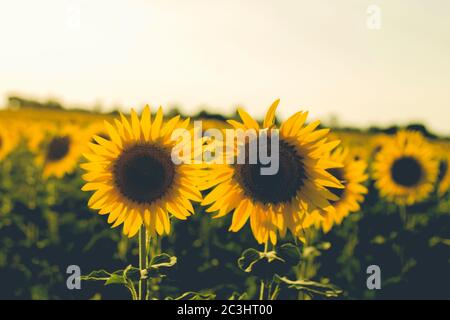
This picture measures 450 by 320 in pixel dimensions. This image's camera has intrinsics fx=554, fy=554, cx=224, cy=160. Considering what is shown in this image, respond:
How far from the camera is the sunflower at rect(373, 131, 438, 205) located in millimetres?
6922

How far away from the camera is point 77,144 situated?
783 cm

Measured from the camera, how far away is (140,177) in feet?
9.87

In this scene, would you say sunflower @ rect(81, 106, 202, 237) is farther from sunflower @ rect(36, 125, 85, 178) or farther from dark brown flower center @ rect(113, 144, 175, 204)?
sunflower @ rect(36, 125, 85, 178)

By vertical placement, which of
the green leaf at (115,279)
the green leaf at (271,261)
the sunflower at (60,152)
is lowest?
the green leaf at (115,279)

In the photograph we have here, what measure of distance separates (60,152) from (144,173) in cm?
530

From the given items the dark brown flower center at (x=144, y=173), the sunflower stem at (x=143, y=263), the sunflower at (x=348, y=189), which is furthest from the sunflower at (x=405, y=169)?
the sunflower stem at (x=143, y=263)

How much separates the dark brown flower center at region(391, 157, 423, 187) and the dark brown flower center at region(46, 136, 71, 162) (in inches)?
177

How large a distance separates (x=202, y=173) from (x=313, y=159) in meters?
0.59

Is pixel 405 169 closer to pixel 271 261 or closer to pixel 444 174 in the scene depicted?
pixel 444 174

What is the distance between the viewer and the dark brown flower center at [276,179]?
9.62 feet

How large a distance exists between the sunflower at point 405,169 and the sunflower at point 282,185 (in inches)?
163

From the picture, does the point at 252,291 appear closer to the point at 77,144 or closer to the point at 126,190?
the point at 126,190

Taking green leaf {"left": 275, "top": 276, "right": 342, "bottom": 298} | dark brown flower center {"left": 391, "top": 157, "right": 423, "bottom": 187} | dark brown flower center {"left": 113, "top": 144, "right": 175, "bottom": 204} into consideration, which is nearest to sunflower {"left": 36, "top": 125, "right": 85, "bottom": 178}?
dark brown flower center {"left": 391, "top": 157, "right": 423, "bottom": 187}

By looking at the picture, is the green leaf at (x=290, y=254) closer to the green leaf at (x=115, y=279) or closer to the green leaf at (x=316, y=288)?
the green leaf at (x=316, y=288)
